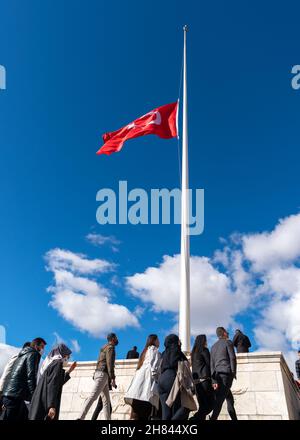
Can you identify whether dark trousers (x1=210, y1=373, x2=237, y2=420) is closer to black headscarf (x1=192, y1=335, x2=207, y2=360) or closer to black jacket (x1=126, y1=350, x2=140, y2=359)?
black headscarf (x1=192, y1=335, x2=207, y2=360)

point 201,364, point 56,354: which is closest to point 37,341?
point 56,354

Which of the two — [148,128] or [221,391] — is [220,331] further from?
[148,128]

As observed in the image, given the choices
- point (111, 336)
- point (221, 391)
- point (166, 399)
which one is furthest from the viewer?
point (111, 336)

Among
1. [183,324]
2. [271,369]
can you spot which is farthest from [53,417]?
[183,324]

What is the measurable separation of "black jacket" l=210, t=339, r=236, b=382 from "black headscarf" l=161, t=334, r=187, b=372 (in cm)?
151

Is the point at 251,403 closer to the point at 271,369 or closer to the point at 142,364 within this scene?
the point at 271,369

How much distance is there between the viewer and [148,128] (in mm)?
17172

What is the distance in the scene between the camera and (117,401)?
1141 cm

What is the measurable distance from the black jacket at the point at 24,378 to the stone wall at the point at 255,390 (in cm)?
528

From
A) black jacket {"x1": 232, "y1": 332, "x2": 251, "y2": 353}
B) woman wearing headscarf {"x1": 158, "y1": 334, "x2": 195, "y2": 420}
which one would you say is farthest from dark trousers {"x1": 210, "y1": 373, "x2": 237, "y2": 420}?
black jacket {"x1": 232, "y1": 332, "x2": 251, "y2": 353}

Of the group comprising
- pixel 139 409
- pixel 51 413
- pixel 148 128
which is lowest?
pixel 51 413

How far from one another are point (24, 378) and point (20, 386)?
0.13m

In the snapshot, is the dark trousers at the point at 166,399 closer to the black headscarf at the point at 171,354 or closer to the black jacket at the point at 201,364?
the black headscarf at the point at 171,354
